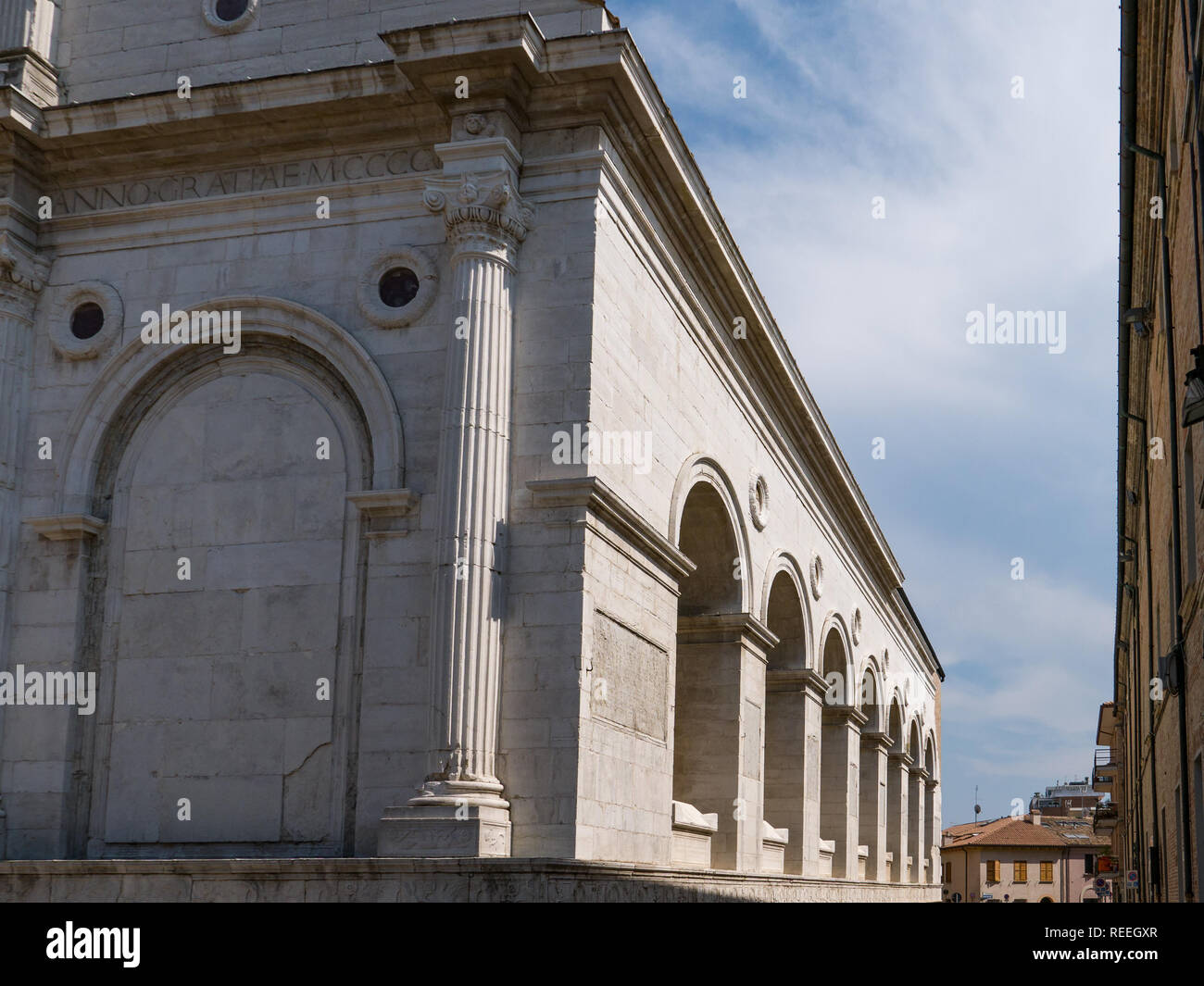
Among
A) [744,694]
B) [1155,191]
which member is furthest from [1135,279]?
[744,694]

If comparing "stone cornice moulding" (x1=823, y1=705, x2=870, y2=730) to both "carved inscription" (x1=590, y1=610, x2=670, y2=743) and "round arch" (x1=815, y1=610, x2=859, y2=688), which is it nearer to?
"round arch" (x1=815, y1=610, x2=859, y2=688)

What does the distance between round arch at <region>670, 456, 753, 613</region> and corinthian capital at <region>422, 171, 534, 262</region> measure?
14.9 feet

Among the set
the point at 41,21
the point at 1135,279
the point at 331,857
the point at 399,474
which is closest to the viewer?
the point at 331,857

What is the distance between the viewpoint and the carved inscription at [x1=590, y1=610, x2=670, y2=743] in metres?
16.1

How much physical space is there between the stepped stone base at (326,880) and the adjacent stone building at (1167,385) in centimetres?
651

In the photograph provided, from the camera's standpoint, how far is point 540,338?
16.5m

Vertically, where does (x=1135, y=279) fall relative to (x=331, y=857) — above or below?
above

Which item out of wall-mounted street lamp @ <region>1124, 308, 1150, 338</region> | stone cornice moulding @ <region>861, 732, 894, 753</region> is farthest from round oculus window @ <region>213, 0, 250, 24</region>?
stone cornice moulding @ <region>861, 732, 894, 753</region>

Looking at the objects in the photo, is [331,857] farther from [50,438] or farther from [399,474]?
[50,438]

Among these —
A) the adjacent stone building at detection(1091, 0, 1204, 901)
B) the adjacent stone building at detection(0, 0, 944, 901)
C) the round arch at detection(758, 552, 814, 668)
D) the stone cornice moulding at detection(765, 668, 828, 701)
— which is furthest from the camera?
the stone cornice moulding at detection(765, 668, 828, 701)

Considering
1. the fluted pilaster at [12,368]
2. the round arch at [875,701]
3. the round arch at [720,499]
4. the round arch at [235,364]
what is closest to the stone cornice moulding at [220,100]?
the fluted pilaster at [12,368]
